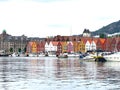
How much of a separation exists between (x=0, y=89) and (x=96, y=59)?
95.5 meters

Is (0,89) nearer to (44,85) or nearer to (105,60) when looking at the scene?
(44,85)

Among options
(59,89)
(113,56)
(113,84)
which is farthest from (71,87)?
(113,56)

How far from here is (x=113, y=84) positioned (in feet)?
160

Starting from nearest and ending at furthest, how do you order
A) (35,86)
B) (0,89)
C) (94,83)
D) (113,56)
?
1. (0,89)
2. (35,86)
3. (94,83)
4. (113,56)

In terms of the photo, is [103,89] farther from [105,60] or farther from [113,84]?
[105,60]

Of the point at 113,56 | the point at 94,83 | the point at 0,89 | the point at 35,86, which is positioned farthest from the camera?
the point at 113,56

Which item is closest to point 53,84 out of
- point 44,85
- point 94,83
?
point 44,85

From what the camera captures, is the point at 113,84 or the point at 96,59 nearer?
the point at 113,84

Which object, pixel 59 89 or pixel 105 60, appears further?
pixel 105 60

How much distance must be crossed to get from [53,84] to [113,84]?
6.08 metres

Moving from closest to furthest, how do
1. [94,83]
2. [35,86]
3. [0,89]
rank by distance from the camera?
[0,89]
[35,86]
[94,83]

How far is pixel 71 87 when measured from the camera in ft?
150

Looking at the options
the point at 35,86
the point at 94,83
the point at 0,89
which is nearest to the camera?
the point at 0,89

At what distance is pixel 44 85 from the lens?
47.6 metres
